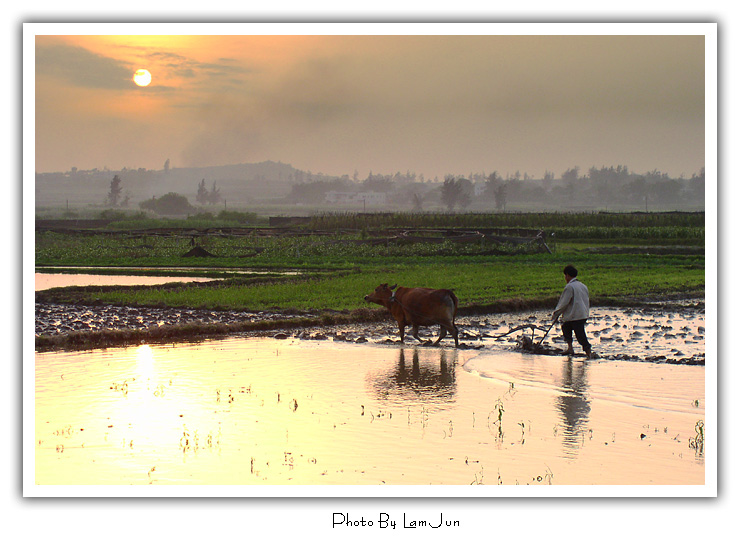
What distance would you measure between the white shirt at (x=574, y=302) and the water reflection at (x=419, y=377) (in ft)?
6.62

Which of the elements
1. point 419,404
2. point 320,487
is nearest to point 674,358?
point 419,404

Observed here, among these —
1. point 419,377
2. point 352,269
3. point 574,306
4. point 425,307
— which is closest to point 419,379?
Result: point 419,377

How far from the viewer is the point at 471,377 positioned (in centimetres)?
1176

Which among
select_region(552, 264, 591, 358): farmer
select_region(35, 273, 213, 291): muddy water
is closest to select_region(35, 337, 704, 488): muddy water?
select_region(552, 264, 591, 358): farmer

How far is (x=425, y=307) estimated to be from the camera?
561 inches

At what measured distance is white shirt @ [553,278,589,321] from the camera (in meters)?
12.8

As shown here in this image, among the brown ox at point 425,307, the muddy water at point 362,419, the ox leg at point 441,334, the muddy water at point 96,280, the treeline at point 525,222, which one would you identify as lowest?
the muddy water at point 362,419

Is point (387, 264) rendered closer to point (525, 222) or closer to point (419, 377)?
point (419, 377)

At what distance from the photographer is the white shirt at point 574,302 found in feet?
42.0

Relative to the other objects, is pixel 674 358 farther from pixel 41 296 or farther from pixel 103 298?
pixel 41 296

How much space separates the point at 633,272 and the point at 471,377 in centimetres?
1919

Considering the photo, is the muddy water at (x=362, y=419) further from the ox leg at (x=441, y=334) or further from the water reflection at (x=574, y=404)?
the ox leg at (x=441, y=334)

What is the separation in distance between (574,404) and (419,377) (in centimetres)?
261

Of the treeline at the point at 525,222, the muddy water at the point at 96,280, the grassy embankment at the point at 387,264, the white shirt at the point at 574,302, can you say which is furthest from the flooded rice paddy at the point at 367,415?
the treeline at the point at 525,222
